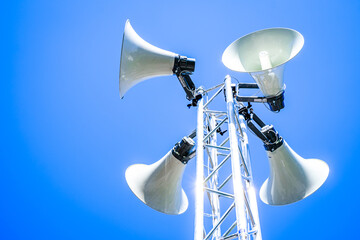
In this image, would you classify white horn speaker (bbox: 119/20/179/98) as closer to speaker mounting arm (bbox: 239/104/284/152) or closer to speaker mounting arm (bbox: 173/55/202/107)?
speaker mounting arm (bbox: 173/55/202/107)

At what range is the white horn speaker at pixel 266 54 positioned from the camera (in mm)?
3322

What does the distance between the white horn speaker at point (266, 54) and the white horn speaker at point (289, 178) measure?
2.06 feet

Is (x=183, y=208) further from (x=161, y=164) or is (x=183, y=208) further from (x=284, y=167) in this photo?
(x=284, y=167)

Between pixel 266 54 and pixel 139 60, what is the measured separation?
136 centimetres

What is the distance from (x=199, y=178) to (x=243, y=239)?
2.14ft

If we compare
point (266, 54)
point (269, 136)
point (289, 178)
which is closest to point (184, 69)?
point (266, 54)

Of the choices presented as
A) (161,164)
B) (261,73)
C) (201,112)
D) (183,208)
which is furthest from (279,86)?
(183,208)

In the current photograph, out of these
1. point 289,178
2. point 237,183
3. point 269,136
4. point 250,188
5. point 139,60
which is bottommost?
point 237,183

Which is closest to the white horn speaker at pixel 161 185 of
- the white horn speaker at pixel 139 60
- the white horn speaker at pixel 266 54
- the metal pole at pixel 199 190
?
the metal pole at pixel 199 190

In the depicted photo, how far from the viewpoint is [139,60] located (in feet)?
12.4

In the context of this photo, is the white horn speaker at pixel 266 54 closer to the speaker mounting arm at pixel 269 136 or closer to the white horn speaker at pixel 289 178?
the speaker mounting arm at pixel 269 136

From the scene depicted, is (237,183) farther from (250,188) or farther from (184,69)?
(184,69)

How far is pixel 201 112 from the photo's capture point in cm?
345

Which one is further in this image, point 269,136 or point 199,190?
point 269,136
